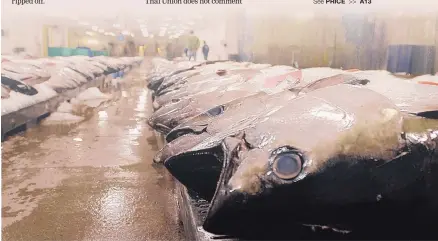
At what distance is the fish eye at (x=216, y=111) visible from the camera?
164 cm

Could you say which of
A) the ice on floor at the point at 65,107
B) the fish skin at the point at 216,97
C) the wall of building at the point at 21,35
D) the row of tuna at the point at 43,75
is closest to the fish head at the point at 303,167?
the fish skin at the point at 216,97

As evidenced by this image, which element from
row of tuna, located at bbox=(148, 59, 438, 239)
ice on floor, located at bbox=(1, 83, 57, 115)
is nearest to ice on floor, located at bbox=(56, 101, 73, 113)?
ice on floor, located at bbox=(1, 83, 57, 115)

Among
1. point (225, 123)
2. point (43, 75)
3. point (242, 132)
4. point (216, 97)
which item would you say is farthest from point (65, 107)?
point (242, 132)

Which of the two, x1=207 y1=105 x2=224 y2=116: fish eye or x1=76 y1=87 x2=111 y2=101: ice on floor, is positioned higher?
x1=207 y1=105 x2=224 y2=116: fish eye

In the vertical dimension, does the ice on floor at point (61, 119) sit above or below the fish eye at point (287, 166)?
below

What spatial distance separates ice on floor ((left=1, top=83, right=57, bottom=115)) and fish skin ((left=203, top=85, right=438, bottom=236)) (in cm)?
248

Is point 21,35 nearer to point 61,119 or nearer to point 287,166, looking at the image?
point 287,166

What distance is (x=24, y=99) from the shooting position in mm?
3562

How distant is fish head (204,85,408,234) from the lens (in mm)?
914

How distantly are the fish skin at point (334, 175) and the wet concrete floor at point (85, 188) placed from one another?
0.83 meters

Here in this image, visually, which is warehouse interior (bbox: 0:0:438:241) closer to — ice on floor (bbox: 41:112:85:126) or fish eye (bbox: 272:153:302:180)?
fish eye (bbox: 272:153:302:180)

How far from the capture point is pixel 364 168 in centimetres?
95

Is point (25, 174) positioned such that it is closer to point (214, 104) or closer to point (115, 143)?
point (115, 143)

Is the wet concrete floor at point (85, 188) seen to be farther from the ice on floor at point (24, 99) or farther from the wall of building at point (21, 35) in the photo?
the wall of building at point (21, 35)
